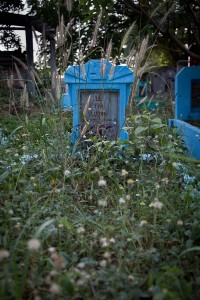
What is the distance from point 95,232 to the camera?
1.81 metres

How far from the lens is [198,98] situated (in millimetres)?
5406

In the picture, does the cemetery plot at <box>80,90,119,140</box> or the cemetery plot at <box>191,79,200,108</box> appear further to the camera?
the cemetery plot at <box>191,79,200,108</box>

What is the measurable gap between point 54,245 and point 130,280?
0.50m

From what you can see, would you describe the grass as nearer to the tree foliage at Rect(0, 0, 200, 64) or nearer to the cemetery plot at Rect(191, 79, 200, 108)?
the tree foliage at Rect(0, 0, 200, 64)

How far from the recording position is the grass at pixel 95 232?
4.34ft

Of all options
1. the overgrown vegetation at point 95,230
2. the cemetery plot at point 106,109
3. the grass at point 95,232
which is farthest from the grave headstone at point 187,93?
the grass at point 95,232

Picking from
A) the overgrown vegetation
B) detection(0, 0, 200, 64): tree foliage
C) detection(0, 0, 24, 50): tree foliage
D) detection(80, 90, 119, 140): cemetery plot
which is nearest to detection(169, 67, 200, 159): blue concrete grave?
detection(0, 0, 200, 64): tree foliage

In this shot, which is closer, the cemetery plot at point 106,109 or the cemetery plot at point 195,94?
the cemetery plot at point 106,109

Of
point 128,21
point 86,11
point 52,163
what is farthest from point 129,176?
point 128,21

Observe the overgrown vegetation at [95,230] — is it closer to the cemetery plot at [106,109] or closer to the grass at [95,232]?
the grass at [95,232]

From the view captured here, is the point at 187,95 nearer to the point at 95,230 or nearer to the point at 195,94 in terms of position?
the point at 195,94

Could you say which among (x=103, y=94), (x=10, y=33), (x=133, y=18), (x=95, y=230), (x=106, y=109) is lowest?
(x=95, y=230)

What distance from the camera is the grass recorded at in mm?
1324

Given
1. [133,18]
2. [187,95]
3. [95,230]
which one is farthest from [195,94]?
[95,230]
